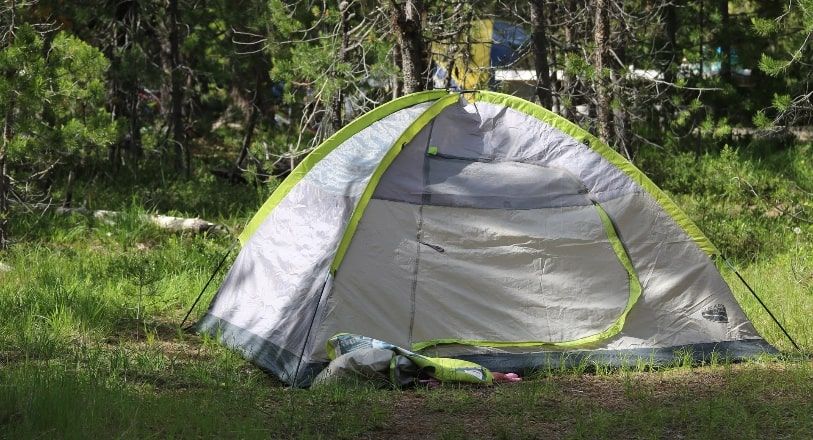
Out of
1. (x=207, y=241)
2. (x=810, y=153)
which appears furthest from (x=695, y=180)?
(x=207, y=241)

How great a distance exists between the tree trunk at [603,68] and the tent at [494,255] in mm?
3223

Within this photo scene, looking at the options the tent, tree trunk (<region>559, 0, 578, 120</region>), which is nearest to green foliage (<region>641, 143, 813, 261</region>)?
tree trunk (<region>559, 0, 578, 120</region>)

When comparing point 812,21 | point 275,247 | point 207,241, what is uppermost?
point 812,21

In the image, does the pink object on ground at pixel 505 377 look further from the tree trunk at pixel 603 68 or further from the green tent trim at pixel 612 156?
the tree trunk at pixel 603 68

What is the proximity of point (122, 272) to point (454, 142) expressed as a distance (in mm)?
3521

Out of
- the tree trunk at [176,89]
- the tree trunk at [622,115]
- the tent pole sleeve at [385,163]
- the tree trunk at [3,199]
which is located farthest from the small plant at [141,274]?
the tree trunk at [622,115]

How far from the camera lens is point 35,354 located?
6438mm

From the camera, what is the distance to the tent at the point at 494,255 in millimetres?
6594

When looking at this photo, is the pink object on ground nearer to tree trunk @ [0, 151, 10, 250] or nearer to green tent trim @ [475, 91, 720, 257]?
green tent trim @ [475, 91, 720, 257]

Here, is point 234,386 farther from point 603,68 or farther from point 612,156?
point 603,68

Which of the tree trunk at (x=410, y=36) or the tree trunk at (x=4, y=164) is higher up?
the tree trunk at (x=410, y=36)

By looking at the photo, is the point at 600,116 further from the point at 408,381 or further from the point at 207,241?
the point at 408,381

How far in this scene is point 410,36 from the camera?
898 centimetres

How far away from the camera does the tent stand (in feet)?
21.6
